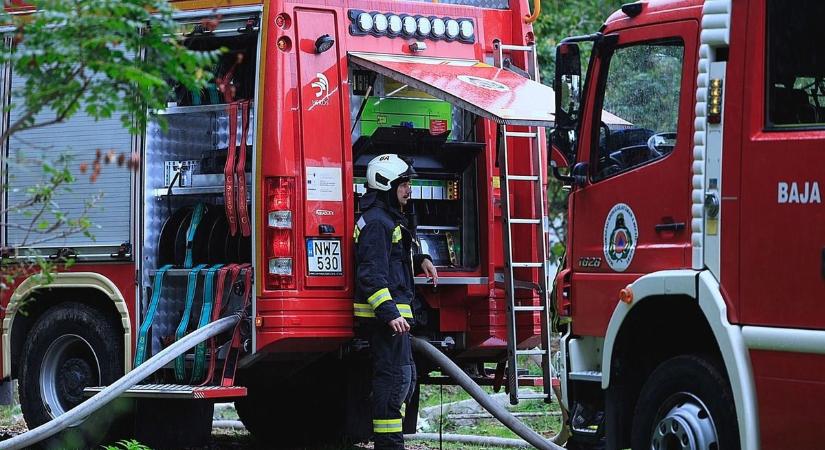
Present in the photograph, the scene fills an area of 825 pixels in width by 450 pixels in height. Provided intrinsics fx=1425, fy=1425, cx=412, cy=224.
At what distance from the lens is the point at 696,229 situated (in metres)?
6.49

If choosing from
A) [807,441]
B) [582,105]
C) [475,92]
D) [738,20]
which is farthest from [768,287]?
[475,92]

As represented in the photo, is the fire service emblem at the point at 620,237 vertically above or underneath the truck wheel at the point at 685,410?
above

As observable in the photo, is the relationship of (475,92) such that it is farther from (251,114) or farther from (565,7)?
(565,7)

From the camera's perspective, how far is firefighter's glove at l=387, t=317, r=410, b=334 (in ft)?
28.1

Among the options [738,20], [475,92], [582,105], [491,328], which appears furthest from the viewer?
[491,328]

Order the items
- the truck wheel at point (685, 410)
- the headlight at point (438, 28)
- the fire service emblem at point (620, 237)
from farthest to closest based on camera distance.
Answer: the headlight at point (438, 28), the fire service emblem at point (620, 237), the truck wheel at point (685, 410)

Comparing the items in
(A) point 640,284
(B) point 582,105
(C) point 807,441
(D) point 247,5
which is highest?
(D) point 247,5

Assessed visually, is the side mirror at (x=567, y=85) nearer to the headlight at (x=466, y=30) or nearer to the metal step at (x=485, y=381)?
the headlight at (x=466, y=30)

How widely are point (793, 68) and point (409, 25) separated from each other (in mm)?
3425

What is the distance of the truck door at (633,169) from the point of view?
6.74m

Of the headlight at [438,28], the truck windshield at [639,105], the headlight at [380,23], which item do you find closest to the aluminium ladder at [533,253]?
the headlight at [438,28]

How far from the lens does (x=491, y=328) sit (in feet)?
30.1

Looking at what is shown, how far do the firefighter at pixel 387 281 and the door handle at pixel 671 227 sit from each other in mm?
2239

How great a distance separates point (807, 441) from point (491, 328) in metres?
3.46
